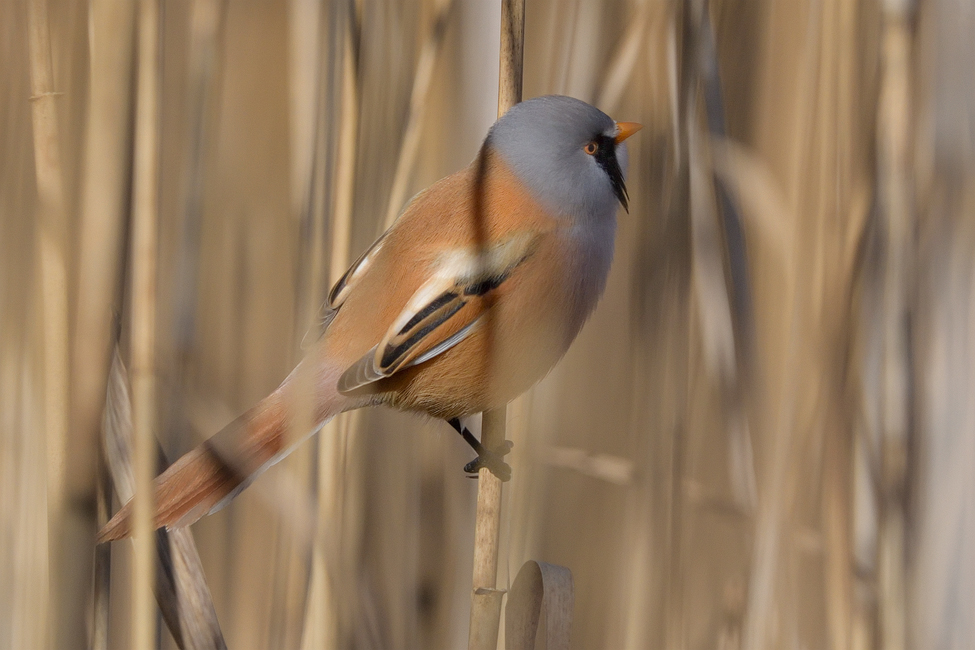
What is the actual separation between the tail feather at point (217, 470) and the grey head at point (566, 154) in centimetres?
56

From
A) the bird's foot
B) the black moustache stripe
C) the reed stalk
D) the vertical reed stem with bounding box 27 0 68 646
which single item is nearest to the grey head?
the black moustache stripe

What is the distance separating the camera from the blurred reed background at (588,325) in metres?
1.22

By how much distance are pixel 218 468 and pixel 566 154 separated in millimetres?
762

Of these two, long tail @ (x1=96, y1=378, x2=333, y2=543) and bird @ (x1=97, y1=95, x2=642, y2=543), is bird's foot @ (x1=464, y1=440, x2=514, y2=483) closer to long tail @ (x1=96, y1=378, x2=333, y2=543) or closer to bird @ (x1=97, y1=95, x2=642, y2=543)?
bird @ (x1=97, y1=95, x2=642, y2=543)

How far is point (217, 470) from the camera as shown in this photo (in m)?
1.28

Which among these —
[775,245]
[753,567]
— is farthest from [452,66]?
[753,567]

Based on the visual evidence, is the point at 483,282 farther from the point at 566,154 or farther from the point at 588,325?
the point at 588,325

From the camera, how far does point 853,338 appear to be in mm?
1377

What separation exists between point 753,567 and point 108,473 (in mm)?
972

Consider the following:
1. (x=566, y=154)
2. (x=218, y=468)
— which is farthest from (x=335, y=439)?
(x=566, y=154)

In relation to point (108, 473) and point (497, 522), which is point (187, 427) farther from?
Result: point (497, 522)

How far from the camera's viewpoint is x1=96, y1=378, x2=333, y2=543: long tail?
1.22 m

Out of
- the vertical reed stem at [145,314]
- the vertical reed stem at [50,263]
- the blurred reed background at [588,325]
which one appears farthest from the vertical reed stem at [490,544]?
Answer: the vertical reed stem at [50,263]

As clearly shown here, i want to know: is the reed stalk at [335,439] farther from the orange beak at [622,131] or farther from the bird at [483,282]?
the orange beak at [622,131]
